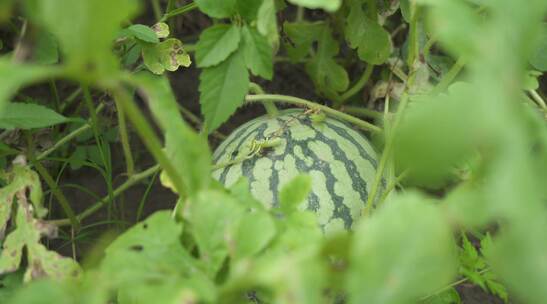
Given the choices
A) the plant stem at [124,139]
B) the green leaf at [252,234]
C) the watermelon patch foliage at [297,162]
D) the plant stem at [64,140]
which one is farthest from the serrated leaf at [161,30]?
the green leaf at [252,234]

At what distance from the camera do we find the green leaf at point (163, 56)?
1642mm

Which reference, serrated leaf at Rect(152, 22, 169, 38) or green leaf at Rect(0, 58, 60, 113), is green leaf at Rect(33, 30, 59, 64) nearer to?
serrated leaf at Rect(152, 22, 169, 38)

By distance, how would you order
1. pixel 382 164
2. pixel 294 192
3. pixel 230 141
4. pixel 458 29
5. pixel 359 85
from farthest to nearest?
pixel 359 85 < pixel 230 141 < pixel 382 164 < pixel 294 192 < pixel 458 29

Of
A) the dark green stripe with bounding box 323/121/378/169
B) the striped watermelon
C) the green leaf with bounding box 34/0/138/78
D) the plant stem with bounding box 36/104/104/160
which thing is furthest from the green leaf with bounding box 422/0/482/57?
the plant stem with bounding box 36/104/104/160

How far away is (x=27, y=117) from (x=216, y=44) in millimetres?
417

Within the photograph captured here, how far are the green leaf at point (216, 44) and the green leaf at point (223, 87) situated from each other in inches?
0.8

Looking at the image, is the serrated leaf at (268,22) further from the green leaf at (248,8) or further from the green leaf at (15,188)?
the green leaf at (15,188)

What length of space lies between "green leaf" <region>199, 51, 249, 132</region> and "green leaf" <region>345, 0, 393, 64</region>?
1.49 ft

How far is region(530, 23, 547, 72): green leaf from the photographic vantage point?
5.44 feet

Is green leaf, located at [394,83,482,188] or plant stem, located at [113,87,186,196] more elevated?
green leaf, located at [394,83,482,188]

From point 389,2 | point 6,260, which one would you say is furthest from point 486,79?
point 389,2

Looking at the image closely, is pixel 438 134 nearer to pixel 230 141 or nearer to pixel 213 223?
pixel 213 223

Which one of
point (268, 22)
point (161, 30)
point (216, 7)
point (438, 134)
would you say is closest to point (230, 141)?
point (161, 30)

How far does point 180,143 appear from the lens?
941 millimetres
